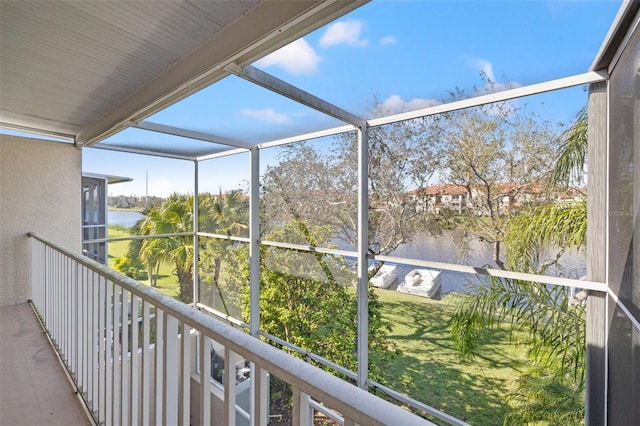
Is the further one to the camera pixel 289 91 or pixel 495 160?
pixel 495 160

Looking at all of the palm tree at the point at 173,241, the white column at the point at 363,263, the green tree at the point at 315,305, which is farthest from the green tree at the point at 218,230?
the white column at the point at 363,263

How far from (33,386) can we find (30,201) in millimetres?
3286

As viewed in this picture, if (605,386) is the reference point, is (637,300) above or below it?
above

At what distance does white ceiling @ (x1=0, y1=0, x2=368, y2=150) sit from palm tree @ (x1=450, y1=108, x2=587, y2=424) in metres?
2.55

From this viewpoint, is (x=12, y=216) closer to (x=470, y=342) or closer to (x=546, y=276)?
(x=470, y=342)

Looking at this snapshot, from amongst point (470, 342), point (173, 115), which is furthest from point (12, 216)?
point (470, 342)

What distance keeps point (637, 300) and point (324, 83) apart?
285cm

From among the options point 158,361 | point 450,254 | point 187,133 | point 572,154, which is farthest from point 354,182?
point 158,361

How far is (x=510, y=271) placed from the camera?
121 inches

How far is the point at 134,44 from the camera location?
2178 mm

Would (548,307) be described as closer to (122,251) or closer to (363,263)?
(363,263)

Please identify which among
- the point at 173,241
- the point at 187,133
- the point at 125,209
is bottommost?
the point at 173,241

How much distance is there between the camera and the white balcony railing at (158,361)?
638 mm

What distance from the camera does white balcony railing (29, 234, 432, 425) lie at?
0.64m
